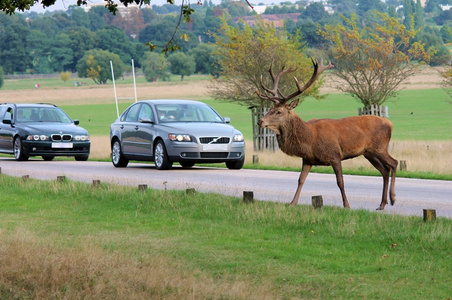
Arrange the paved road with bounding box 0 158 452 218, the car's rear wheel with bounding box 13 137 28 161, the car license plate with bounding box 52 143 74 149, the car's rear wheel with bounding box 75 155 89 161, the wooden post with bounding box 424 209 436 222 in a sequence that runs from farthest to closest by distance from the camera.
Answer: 1. the car's rear wheel with bounding box 75 155 89 161
2. the car's rear wheel with bounding box 13 137 28 161
3. the car license plate with bounding box 52 143 74 149
4. the paved road with bounding box 0 158 452 218
5. the wooden post with bounding box 424 209 436 222

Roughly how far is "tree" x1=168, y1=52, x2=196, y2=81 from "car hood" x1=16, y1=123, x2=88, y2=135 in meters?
127

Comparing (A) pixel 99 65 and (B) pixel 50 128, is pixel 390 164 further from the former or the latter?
(A) pixel 99 65

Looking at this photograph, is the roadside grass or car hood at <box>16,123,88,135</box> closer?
the roadside grass

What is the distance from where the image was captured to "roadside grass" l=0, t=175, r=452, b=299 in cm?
819

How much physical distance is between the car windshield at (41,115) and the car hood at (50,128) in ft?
2.94

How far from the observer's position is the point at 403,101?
85875 mm

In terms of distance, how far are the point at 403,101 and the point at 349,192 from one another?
233 ft

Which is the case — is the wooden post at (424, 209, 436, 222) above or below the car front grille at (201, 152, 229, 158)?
above

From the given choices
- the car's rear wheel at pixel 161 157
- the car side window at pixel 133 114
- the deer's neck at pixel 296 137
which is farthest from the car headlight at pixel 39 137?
the deer's neck at pixel 296 137

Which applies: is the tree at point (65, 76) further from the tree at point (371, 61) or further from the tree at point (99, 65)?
the tree at point (371, 61)

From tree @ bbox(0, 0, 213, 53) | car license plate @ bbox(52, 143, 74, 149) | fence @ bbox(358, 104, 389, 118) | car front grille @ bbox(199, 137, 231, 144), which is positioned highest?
tree @ bbox(0, 0, 213, 53)

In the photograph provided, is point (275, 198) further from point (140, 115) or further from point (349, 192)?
point (140, 115)

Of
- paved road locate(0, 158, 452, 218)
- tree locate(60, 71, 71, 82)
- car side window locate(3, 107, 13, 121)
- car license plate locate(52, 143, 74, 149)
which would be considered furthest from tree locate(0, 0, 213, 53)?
tree locate(60, 71, 71, 82)

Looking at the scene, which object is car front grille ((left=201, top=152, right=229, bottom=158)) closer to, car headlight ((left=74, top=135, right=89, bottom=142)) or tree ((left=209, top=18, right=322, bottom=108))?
car headlight ((left=74, top=135, right=89, bottom=142))
